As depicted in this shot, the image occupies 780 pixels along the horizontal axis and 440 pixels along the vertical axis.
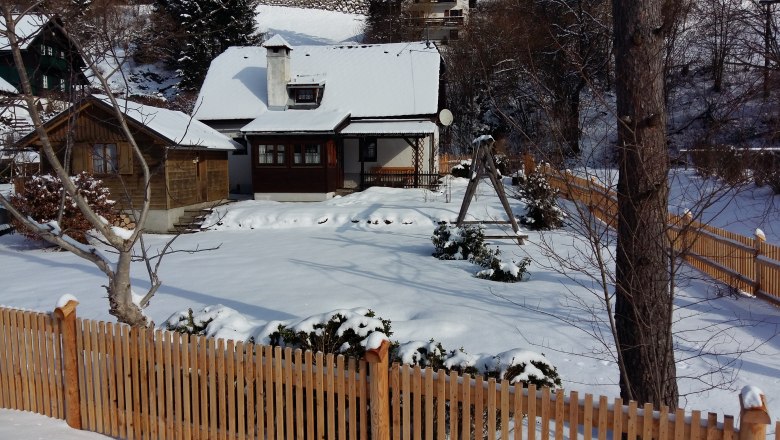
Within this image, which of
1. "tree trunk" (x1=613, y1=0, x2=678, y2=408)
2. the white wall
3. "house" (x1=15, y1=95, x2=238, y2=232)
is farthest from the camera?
the white wall

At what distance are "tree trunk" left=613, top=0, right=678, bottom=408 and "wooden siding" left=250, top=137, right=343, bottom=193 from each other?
2083 centimetres

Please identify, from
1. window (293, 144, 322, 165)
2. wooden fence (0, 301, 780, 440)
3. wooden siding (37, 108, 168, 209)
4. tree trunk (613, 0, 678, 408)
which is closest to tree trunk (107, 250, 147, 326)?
wooden fence (0, 301, 780, 440)

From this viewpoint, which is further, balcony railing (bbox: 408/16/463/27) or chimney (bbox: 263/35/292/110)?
balcony railing (bbox: 408/16/463/27)

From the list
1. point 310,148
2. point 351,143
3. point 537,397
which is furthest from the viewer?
point 351,143

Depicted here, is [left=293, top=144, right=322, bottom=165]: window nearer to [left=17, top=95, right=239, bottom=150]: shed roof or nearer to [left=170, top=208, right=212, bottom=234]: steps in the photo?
[left=17, top=95, right=239, bottom=150]: shed roof

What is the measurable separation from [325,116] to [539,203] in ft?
40.7

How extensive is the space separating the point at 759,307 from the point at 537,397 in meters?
7.91

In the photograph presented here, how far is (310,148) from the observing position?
25562 mm

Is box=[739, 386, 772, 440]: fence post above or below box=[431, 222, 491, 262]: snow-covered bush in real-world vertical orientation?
above

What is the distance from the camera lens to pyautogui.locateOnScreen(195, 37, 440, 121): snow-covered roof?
2830 cm

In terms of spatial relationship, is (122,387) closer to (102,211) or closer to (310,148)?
(102,211)

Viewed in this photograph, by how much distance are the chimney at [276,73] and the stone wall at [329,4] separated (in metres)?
45.3

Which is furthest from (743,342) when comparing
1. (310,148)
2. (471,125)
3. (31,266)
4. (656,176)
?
(471,125)

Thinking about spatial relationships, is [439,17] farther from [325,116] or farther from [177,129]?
[177,129]
